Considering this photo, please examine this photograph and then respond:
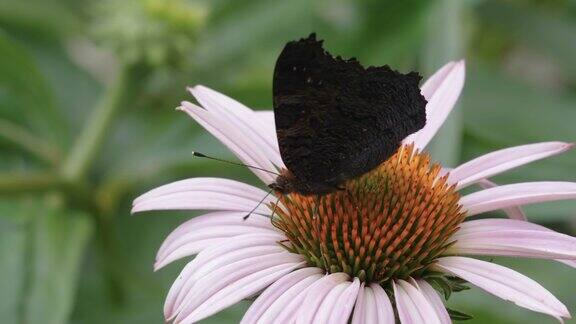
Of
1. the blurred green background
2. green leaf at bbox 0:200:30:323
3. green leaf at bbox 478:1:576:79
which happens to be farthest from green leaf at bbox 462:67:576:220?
green leaf at bbox 0:200:30:323

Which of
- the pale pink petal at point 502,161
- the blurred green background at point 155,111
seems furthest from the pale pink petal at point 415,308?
the blurred green background at point 155,111

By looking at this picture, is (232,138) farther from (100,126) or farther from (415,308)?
(100,126)

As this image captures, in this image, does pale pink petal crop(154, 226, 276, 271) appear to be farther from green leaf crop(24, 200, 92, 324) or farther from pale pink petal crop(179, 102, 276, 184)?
green leaf crop(24, 200, 92, 324)

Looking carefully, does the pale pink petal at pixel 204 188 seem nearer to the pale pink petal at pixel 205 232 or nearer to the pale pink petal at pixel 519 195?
the pale pink petal at pixel 205 232

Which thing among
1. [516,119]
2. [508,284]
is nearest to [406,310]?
[508,284]

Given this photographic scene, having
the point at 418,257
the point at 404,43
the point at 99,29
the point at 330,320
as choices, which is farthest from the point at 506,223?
the point at 99,29
